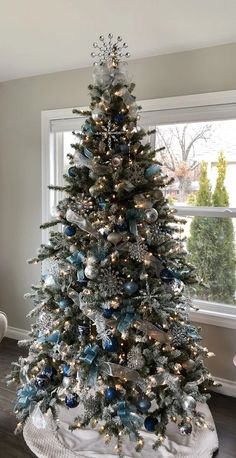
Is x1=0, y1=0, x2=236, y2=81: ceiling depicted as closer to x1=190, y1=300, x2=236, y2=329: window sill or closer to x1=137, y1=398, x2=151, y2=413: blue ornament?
x1=190, y1=300, x2=236, y2=329: window sill

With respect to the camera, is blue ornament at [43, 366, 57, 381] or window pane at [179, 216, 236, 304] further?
window pane at [179, 216, 236, 304]

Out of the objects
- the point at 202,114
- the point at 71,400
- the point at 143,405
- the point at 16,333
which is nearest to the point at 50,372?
the point at 71,400

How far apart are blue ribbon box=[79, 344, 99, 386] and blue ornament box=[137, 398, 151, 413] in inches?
10.3

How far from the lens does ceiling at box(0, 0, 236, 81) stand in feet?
6.19

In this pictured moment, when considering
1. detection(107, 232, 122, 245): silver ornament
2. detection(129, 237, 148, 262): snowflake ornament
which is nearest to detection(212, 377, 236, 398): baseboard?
detection(129, 237, 148, 262): snowflake ornament

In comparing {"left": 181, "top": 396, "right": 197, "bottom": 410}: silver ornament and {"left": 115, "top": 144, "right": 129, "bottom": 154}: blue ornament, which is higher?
{"left": 115, "top": 144, "right": 129, "bottom": 154}: blue ornament

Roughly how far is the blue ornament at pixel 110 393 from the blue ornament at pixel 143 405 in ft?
0.44

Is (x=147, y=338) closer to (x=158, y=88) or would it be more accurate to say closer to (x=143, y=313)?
(x=143, y=313)

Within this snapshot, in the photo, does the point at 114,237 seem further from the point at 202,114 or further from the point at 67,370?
the point at 202,114

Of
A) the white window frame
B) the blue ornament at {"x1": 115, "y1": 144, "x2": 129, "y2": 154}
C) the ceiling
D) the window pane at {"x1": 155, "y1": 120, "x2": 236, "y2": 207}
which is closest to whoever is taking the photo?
the blue ornament at {"x1": 115, "y1": 144, "x2": 129, "y2": 154}

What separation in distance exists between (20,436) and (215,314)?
1446 mm

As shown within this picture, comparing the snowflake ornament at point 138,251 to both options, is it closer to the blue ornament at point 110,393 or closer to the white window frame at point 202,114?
the blue ornament at point 110,393

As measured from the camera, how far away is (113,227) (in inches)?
68.4

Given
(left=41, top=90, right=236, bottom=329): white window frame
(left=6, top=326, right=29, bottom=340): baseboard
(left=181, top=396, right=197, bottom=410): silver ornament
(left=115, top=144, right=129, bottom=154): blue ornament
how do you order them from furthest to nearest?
(left=6, top=326, right=29, bottom=340): baseboard
(left=41, top=90, right=236, bottom=329): white window frame
(left=115, top=144, right=129, bottom=154): blue ornament
(left=181, top=396, right=197, bottom=410): silver ornament
